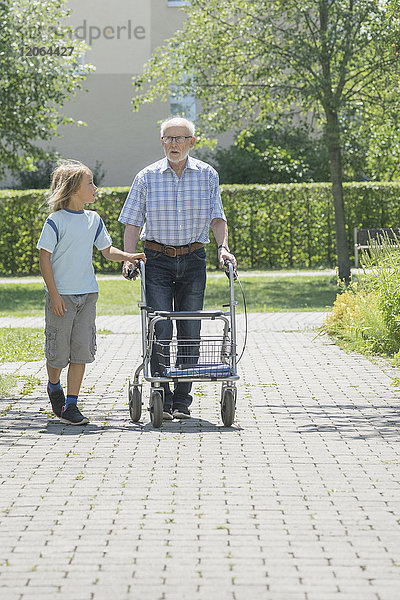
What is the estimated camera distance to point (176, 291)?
729 centimetres

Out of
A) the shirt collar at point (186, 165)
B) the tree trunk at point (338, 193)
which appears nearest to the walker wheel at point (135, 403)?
the shirt collar at point (186, 165)

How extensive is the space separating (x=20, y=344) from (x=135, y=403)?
4530mm

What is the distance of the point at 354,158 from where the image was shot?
2520cm

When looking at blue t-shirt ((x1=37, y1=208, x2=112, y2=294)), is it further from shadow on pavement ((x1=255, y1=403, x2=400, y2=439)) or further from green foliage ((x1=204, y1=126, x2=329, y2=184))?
green foliage ((x1=204, y1=126, x2=329, y2=184))

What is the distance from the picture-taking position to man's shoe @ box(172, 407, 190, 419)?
7.15 metres

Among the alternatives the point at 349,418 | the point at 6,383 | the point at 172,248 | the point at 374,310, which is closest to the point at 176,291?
the point at 172,248

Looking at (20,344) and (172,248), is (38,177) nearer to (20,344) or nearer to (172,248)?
(20,344)

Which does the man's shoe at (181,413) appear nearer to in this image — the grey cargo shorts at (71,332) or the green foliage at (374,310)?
the grey cargo shorts at (71,332)

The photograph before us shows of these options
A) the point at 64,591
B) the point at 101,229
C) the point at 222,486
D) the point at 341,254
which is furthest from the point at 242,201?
the point at 64,591

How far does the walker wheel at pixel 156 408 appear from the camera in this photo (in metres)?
6.73

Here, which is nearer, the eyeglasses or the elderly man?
the eyeglasses

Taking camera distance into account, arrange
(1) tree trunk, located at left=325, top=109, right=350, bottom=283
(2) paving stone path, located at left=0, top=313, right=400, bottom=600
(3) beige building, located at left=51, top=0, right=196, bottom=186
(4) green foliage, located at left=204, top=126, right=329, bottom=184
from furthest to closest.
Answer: (3) beige building, located at left=51, top=0, right=196, bottom=186 < (4) green foliage, located at left=204, top=126, right=329, bottom=184 < (1) tree trunk, located at left=325, top=109, right=350, bottom=283 < (2) paving stone path, located at left=0, top=313, right=400, bottom=600

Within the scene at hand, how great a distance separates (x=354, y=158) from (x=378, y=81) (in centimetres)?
690

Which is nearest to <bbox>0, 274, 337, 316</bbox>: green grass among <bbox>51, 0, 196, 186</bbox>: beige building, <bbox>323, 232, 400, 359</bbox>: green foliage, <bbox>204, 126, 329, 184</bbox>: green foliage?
<bbox>323, 232, 400, 359</bbox>: green foliage
